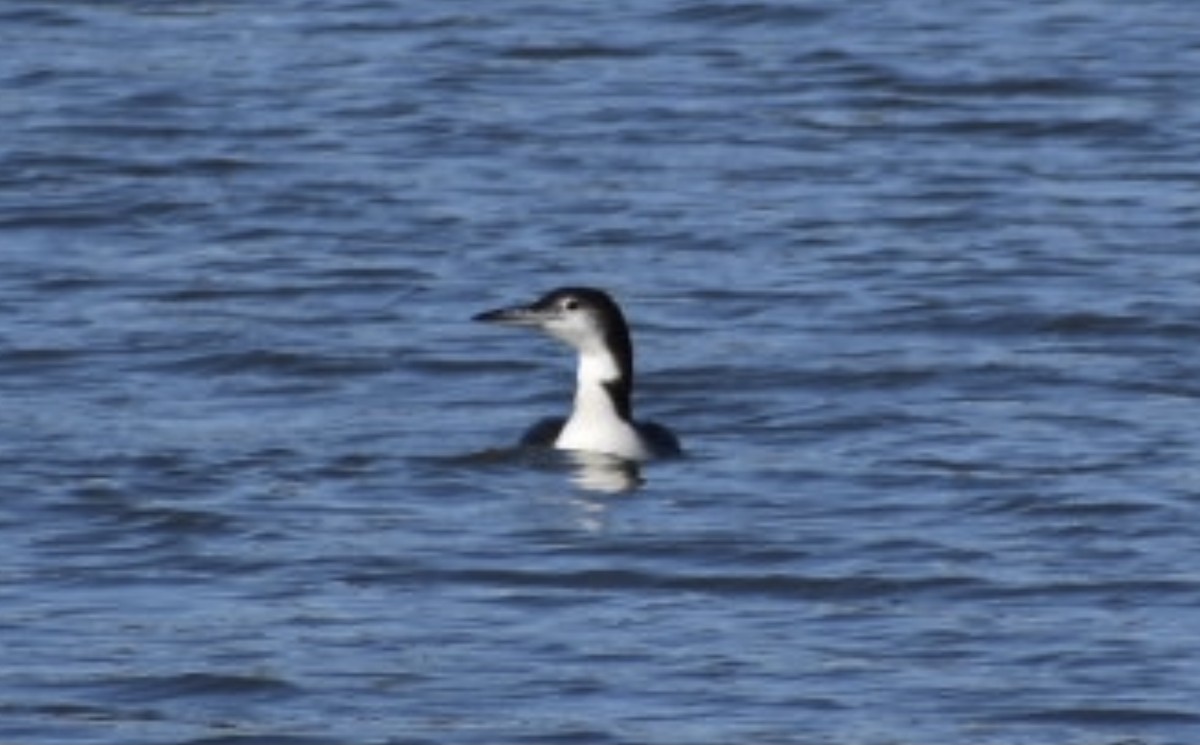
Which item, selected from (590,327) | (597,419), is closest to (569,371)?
(590,327)

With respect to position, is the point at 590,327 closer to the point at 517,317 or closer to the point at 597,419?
the point at 517,317

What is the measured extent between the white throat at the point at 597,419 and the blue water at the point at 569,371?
0.69ft

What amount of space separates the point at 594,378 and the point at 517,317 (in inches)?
14.0

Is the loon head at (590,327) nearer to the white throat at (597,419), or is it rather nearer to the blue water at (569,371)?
the white throat at (597,419)

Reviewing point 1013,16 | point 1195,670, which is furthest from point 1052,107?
point 1195,670

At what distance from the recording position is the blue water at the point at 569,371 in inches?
507

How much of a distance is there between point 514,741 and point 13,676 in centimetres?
144

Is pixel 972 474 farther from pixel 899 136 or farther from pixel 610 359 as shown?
pixel 899 136

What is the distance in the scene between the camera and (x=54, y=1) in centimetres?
2941

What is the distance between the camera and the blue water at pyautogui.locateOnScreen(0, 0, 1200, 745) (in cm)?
1288

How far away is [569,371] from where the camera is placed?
62.3 ft

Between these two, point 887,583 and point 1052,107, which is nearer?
point 887,583

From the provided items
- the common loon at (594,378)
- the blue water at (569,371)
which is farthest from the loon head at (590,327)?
the blue water at (569,371)

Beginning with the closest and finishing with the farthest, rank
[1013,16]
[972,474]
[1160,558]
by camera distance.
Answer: [1160,558]
[972,474]
[1013,16]
